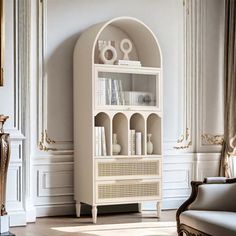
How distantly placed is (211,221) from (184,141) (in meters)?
2.56

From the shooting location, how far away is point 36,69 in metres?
4.99

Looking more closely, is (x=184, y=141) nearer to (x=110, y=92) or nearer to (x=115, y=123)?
(x=115, y=123)

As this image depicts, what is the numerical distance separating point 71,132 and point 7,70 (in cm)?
90

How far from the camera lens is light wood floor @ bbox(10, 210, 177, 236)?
4297mm

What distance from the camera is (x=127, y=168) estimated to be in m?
4.91

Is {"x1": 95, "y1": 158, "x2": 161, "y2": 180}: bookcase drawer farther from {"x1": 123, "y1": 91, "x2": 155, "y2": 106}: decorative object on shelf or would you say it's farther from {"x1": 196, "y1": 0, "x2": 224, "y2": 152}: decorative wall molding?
{"x1": 196, "y1": 0, "x2": 224, "y2": 152}: decorative wall molding

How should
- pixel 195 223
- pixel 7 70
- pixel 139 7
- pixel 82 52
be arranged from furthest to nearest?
pixel 139 7, pixel 82 52, pixel 7 70, pixel 195 223

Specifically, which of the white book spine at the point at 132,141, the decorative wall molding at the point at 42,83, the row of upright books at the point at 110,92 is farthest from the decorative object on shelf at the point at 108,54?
the white book spine at the point at 132,141

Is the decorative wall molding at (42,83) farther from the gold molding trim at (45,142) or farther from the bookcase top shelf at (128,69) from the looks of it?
the bookcase top shelf at (128,69)

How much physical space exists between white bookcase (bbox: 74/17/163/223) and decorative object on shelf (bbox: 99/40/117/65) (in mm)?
94

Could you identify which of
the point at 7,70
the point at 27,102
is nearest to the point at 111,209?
the point at 27,102

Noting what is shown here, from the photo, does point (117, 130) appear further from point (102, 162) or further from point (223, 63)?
point (223, 63)

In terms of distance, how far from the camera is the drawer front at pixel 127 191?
4.78m

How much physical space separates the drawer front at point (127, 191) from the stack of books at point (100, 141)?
0.89ft
